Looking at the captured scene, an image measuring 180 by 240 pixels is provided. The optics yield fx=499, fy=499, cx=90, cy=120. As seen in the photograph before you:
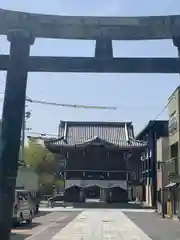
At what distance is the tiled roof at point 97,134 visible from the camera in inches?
2505

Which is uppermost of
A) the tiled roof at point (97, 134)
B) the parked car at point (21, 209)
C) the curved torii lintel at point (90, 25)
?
the tiled roof at point (97, 134)

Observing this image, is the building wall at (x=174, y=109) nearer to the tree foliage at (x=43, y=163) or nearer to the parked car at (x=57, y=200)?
the parked car at (x=57, y=200)

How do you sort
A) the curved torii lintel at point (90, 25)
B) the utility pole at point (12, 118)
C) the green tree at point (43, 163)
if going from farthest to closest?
the green tree at point (43, 163), the curved torii lintel at point (90, 25), the utility pole at point (12, 118)

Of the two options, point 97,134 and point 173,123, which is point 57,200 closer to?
point 97,134

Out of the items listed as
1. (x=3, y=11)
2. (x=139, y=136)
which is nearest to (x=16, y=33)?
(x=3, y=11)

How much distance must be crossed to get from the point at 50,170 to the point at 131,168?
10.9 m

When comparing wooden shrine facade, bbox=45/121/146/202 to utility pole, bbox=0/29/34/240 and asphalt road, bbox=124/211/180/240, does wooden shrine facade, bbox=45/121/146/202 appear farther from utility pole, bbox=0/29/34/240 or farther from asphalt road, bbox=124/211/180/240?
utility pole, bbox=0/29/34/240

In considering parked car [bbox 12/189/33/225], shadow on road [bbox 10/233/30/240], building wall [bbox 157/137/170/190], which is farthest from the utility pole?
building wall [bbox 157/137/170/190]

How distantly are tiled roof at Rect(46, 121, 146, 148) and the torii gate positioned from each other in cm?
5107

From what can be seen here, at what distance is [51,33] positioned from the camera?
1141 centimetres

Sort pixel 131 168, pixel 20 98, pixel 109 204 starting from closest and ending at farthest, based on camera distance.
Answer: pixel 20 98 → pixel 109 204 → pixel 131 168

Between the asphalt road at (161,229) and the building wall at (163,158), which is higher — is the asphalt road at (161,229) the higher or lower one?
the lower one

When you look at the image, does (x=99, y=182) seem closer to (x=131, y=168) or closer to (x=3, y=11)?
(x=131, y=168)

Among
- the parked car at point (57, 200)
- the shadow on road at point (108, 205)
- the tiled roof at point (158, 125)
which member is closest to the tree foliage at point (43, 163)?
the parked car at point (57, 200)
